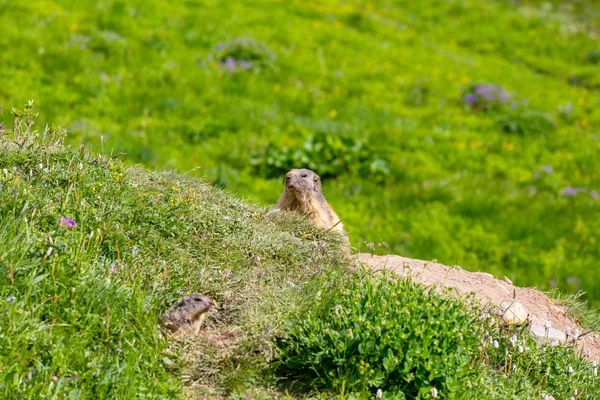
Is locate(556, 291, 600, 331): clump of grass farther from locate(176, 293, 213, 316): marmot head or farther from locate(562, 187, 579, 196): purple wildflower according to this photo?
locate(562, 187, 579, 196): purple wildflower

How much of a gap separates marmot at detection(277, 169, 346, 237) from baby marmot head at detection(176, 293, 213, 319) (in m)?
2.47

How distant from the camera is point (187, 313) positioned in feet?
14.6

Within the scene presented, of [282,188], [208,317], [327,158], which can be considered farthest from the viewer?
[327,158]

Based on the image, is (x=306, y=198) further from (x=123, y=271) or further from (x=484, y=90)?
(x=484, y=90)

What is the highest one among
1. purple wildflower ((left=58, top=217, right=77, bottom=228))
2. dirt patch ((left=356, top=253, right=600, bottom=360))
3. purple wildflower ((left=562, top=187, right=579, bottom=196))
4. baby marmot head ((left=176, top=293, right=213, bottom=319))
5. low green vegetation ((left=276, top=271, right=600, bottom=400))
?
purple wildflower ((left=58, top=217, right=77, bottom=228))

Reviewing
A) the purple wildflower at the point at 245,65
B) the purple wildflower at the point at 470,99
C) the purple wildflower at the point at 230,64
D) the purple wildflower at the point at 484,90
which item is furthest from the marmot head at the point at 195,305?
the purple wildflower at the point at 484,90

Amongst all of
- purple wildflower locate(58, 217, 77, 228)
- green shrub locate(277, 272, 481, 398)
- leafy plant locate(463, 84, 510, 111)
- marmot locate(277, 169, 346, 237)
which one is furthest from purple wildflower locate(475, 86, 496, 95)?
purple wildflower locate(58, 217, 77, 228)

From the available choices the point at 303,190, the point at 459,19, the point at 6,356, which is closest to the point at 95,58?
the point at 303,190

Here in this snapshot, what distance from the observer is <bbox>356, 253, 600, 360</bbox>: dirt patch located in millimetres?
6035

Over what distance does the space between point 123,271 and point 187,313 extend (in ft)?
1.92

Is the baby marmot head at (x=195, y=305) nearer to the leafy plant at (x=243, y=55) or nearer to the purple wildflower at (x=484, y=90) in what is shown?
the leafy plant at (x=243, y=55)

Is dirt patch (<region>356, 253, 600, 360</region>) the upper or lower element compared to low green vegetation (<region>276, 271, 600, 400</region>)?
lower

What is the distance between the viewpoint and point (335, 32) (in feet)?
57.0

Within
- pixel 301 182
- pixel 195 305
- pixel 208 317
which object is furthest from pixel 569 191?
pixel 195 305
